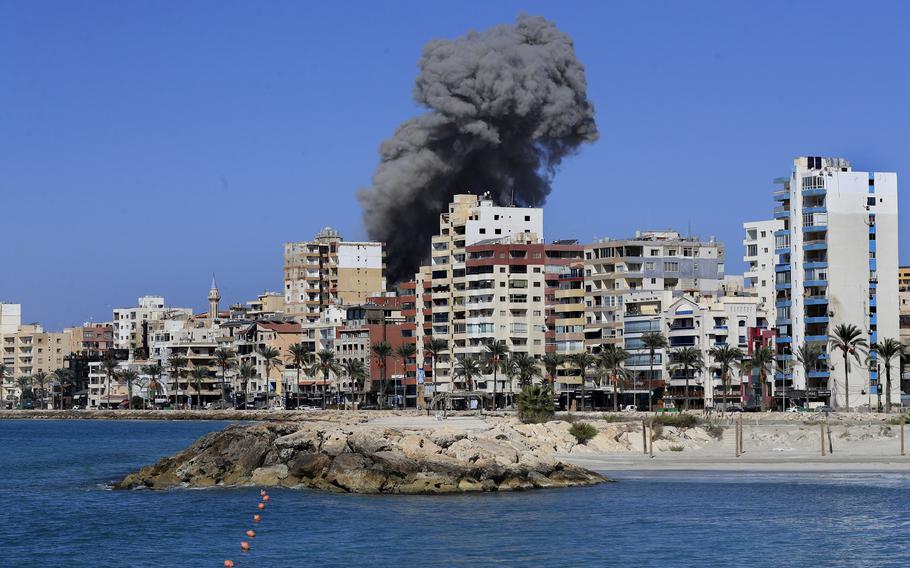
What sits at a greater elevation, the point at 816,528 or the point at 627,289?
the point at 627,289

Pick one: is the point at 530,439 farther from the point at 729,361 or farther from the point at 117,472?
the point at 729,361

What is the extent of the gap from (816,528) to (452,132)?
14675 centimetres

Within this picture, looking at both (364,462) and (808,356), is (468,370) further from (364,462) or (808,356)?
(364,462)

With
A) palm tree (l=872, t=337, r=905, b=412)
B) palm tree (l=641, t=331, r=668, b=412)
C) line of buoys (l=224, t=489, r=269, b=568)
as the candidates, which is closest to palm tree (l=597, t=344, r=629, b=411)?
palm tree (l=641, t=331, r=668, b=412)

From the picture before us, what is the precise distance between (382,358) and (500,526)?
130 meters

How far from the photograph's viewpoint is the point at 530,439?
84000 mm

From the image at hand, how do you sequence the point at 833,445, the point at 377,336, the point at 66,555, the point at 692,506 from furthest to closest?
the point at 377,336 → the point at 833,445 → the point at 692,506 → the point at 66,555

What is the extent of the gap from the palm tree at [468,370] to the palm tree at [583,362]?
13368 millimetres

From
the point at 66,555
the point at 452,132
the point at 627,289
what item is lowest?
the point at 66,555

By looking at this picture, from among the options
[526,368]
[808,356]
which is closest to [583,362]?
[526,368]

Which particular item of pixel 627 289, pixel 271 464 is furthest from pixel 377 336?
pixel 271 464

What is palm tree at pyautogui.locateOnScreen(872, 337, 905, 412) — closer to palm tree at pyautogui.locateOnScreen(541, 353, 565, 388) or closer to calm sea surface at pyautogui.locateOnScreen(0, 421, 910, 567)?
palm tree at pyautogui.locateOnScreen(541, 353, 565, 388)

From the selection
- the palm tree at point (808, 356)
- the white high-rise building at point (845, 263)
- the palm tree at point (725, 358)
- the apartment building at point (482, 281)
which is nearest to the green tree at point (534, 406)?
the palm tree at point (725, 358)

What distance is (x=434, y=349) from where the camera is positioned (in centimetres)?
17250
